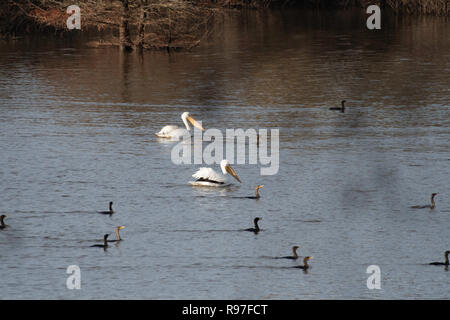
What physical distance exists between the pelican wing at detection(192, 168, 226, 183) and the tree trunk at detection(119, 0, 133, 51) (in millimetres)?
24984

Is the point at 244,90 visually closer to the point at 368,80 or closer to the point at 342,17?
the point at 368,80

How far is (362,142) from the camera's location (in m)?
27.7

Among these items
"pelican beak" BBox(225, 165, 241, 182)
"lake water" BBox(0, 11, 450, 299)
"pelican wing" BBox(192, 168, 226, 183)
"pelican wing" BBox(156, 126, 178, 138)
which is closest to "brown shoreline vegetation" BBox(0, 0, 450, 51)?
"lake water" BBox(0, 11, 450, 299)

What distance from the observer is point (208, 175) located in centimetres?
2256

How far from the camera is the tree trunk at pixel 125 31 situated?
46.3m

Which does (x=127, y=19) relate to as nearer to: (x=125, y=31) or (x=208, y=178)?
(x=125, y=31)

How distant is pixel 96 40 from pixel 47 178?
31527mm

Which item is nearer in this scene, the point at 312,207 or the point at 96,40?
the point at 312,207

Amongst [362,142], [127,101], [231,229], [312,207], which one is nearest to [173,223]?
[231,229]

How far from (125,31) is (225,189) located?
2698 centimetres

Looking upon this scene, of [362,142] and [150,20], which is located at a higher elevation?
[150,20]

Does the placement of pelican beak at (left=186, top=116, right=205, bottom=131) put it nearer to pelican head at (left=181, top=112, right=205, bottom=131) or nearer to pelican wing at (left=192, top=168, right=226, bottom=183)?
pelican head at (left=181, top=112, right=205, bottom=131)

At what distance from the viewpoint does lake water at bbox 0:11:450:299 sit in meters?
16.6
